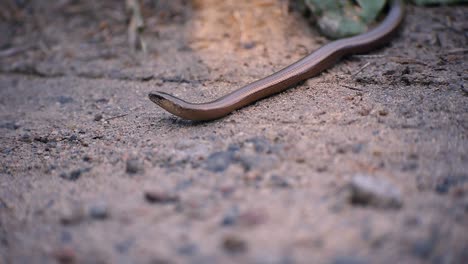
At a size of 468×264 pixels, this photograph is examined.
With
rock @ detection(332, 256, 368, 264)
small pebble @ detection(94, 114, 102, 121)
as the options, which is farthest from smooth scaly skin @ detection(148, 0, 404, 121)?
rock @ detection(332, 256, 368, 264)

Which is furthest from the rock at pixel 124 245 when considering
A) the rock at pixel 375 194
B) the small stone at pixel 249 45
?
the small stone at pixel 249 45

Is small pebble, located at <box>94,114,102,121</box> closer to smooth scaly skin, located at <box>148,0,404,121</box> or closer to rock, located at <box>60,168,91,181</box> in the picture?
smooth scaly skin, located at <box>148,0,404,121</box>

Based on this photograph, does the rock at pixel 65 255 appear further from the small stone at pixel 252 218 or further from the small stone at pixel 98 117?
the small stone at pixel 98 117

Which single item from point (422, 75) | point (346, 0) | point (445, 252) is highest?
point (346, 0)

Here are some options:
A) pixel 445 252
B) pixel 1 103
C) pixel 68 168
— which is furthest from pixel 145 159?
pixel 1 103

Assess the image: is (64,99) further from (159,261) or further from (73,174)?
(159,261)

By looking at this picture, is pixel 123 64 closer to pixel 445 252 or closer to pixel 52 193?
pixel 52 193
